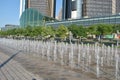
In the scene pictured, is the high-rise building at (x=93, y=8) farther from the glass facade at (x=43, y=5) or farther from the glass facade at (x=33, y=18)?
the glass facade at (x=43, y=5)

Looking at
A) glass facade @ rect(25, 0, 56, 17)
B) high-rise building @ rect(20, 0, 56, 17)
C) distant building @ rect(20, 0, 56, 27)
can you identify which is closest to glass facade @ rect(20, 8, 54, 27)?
distant building @ rect(20, 0, 56, 27)

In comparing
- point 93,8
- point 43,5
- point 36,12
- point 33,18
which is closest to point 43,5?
point 43,5

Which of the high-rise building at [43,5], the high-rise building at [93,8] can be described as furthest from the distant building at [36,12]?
the high-rise building at [93,8]

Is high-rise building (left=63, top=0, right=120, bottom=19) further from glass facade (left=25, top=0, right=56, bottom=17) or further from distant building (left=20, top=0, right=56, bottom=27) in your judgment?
glass facade (left=25, top=0, right=56, bottom=17)

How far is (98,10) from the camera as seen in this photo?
148 m

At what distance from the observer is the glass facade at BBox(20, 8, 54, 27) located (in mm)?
156625

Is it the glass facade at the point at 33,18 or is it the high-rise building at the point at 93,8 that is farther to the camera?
the glass facade at the point at 33,18

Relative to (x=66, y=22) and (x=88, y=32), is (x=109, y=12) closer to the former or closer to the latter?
(x=66, y=22)

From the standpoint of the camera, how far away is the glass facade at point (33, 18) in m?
157

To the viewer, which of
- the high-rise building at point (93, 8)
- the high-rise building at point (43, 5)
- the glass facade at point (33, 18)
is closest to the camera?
the high-rise building at point (93, 8)

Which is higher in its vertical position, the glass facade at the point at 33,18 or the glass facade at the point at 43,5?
the glass facade at the point at 43,5

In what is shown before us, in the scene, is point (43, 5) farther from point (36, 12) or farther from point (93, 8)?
point (93, 8)

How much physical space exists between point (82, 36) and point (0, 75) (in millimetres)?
66387

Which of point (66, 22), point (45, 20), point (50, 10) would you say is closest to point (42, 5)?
point (50, 10)
